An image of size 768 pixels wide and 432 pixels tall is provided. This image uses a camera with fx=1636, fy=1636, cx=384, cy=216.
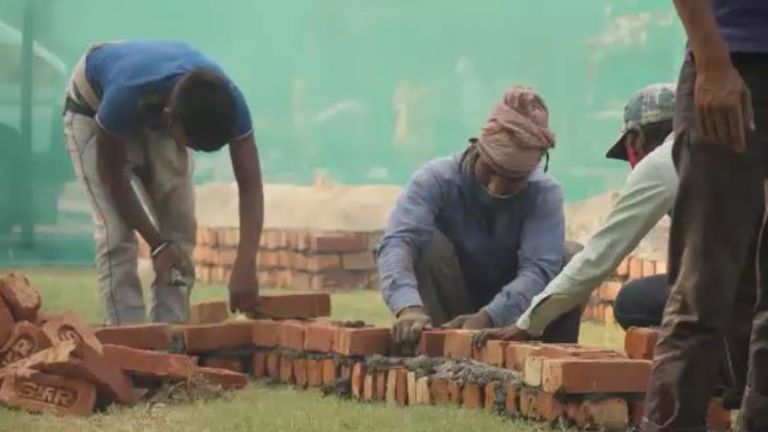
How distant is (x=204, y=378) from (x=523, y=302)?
1.03 m

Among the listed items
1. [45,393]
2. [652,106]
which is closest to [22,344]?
[45,393]

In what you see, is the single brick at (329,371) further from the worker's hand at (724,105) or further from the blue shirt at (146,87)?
the worker's hand at (724,105)

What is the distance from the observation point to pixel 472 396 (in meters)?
4.35

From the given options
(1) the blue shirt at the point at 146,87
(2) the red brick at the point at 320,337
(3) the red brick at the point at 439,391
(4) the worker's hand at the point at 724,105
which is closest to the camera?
(4) the worker's hand at the point at 724,105

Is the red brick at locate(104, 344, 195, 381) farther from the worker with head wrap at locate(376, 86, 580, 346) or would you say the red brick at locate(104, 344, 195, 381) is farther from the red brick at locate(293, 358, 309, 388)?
the worker with head wrap at locate(376, 86, 580, 346)

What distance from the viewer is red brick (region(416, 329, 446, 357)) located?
4.72 m

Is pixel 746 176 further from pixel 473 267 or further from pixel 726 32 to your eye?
pixel 473 267

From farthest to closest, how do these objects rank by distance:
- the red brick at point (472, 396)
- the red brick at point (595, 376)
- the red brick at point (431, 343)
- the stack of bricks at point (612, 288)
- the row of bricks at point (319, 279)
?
1. the row of bricks at point (319, 279)
2. the stack of bricks at point (612, 288)
3. the red brick at point (431, 343)
4. the red brick at point (472, 396)
5. the red brick at point (595, 376)

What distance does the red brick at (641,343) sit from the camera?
13.6ft

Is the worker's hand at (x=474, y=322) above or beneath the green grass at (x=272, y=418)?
above

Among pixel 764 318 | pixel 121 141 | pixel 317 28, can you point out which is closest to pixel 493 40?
pixel 317 28

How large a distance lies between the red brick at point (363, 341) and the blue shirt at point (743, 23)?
1.97 meters

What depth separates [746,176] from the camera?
3076 mm

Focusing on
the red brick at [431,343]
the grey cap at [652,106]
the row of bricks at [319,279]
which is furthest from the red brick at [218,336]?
the row of bricks at [319,279]
